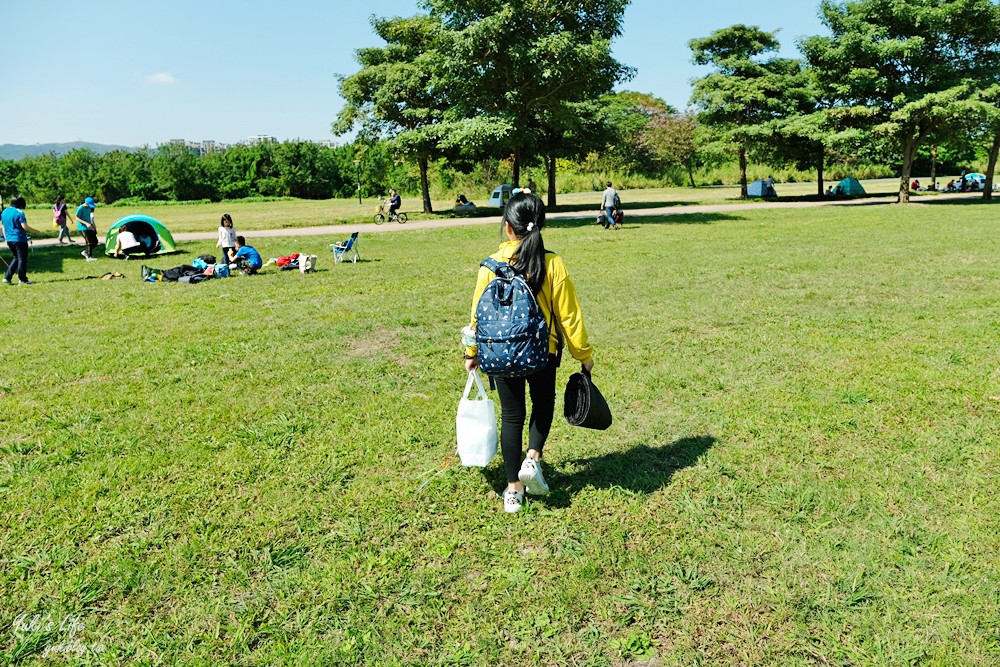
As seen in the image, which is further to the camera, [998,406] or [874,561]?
[998,406]

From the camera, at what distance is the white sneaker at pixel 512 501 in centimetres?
377

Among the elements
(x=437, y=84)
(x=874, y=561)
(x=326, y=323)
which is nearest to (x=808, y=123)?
(x=437, y=84)

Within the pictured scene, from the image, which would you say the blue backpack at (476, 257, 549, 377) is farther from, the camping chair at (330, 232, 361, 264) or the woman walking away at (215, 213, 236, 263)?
the camping chair at (330, 232, 361, 264)

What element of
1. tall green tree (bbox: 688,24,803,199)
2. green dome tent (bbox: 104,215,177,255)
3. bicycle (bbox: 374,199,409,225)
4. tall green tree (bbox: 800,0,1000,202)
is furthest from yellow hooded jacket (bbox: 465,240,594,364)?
tall green tree (bbox: 688,24,803,199)

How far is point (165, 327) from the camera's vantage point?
8.53 meters

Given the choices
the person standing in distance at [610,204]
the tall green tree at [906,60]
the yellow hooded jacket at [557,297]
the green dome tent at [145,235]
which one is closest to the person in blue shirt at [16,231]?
the green dome tent at [145,235]

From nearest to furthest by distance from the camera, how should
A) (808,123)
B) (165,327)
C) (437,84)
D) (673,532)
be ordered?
(673,532) → (165,327) → (437,84) → (808,123)

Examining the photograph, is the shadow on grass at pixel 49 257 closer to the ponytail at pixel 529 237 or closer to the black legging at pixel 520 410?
the black legging at pixel 520 410

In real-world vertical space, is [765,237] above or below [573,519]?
above

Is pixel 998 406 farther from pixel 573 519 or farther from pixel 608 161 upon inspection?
pixel 608 161

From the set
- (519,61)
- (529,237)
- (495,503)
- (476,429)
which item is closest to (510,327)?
(529,237)

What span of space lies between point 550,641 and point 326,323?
21.1 ft

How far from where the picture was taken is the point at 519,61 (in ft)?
77.4

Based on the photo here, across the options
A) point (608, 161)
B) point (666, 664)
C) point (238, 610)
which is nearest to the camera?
point (666, 664)
